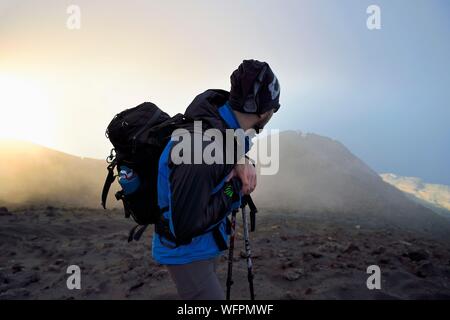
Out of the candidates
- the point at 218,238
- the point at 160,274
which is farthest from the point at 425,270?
the point at 218,238

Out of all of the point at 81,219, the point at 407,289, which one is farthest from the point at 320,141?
the point at 407,289

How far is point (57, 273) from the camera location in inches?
328

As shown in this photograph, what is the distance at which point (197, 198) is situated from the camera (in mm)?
2586

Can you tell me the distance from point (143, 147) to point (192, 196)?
0.73 meters

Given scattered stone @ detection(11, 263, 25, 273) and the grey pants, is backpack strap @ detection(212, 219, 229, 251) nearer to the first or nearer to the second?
the grey pants

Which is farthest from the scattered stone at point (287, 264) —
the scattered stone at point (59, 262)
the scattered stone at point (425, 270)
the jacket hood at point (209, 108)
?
the scattered stone at point (59, 262)

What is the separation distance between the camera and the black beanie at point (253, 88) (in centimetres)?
329

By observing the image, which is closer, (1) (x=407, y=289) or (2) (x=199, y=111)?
(2) (x=199, y=111)

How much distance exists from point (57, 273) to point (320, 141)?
69057mm

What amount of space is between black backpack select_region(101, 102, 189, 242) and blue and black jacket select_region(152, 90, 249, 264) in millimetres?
176

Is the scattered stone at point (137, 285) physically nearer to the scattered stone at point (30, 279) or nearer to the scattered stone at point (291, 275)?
the scattered stone at point (30, 279)
